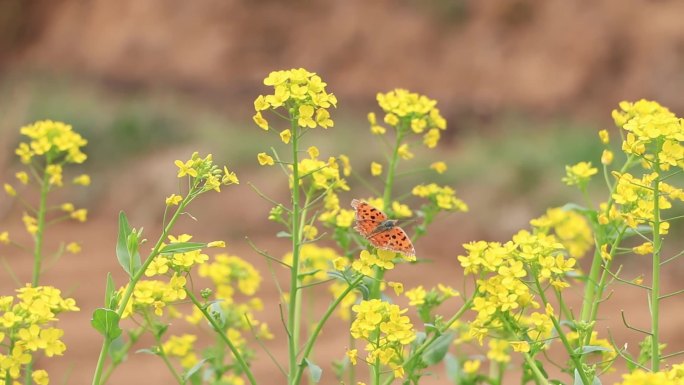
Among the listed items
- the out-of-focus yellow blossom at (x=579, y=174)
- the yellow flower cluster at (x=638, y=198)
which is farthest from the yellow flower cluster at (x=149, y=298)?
the out-of-focus yellow blossom at (x=579, y=174)

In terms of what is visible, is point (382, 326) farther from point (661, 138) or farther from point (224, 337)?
point (661, 138)

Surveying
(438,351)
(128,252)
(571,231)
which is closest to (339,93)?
(571,231)

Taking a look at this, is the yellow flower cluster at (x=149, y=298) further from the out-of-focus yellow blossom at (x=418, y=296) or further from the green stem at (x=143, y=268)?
the out-of-focus yellow blossom at (x=418, y=296)

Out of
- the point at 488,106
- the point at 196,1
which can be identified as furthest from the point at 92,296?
the point at 196,1

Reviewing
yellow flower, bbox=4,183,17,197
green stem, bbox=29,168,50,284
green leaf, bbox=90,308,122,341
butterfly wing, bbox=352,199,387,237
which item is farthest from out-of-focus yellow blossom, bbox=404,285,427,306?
yellow flower, bbox=4,183,17,197

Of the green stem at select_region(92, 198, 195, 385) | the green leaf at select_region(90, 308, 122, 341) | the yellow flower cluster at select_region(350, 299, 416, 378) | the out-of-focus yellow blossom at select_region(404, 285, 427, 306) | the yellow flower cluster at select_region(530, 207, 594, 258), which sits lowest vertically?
the yellow flower cluster at select_region(350, 299, 416, 378)

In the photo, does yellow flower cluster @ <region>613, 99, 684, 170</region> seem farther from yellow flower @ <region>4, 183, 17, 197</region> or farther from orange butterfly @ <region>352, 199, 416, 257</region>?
yellow flower @ <region>4, 183, 17, 197</region>

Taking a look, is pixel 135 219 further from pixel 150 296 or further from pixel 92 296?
pixel 150 296
